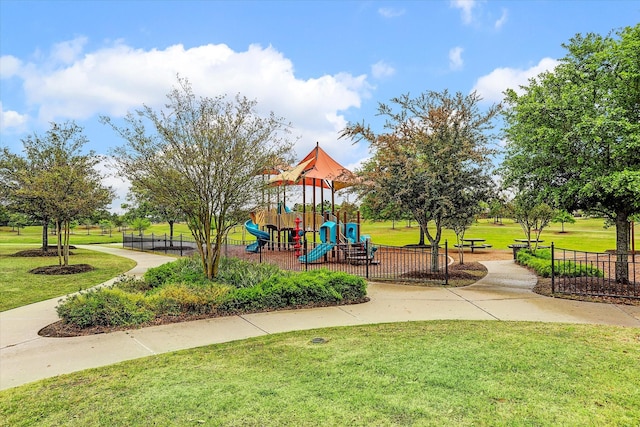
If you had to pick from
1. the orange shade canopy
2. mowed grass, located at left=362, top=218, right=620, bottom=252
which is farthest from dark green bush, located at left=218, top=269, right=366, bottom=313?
mowed grass, located at left=362, top=218, right=620, bottom=252

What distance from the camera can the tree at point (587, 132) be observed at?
8000mm

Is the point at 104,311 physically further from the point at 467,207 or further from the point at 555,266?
the point at 555,266

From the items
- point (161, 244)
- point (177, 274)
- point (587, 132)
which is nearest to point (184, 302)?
point (177, 274)

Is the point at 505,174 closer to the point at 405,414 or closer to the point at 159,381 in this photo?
the point at 405,414

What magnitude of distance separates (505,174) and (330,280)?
5.75 m

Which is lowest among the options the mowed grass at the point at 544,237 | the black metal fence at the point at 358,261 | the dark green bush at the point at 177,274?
the mowed grass at the point at 544,237

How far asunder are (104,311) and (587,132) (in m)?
9.68

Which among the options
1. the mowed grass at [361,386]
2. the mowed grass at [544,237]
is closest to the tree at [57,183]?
the mowed grass at [361,386]

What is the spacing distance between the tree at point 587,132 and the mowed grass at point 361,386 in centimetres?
444

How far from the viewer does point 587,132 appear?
8.15 meters

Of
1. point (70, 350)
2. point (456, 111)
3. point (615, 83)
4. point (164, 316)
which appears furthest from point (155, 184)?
point (615, 83)

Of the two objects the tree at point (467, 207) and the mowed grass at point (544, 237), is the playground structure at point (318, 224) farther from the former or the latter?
the mowed grass at point (544, 237)

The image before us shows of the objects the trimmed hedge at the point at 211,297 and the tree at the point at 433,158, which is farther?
the tree at the point at 433,158

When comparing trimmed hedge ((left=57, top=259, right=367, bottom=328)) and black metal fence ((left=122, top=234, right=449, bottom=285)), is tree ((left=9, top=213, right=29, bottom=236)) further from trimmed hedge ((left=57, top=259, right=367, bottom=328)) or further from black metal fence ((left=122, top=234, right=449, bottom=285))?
trimmed hedge ((left=57, top=259, right=367, bottom=328))
